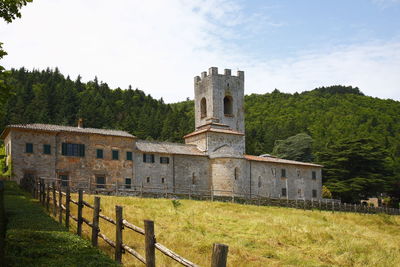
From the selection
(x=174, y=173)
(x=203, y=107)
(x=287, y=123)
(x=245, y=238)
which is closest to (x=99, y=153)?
(x=174, y=173)

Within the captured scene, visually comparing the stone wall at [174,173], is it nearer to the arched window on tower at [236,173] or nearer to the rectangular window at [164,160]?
the rectangular window at [164,160]

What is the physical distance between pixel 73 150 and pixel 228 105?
19562mm

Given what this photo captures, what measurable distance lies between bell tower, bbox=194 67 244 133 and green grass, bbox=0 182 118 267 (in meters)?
34.3

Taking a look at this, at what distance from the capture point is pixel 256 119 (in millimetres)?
98375

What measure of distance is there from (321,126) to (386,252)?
70229 mm

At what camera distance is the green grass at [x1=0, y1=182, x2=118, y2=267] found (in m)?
10.6

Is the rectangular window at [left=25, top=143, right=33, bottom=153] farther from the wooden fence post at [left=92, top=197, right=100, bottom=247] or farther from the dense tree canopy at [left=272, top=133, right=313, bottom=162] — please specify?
the dense tree canopy at [left=272, top=133, right=313, bottom=162]

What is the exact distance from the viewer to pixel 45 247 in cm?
1181

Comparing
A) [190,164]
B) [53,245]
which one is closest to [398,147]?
[190,164]

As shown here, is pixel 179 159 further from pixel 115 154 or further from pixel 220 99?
pixel 220 99

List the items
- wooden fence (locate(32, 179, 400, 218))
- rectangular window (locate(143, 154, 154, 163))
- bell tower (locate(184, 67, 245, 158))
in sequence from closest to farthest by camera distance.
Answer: wooden fence (locate(32, 179, 400, 218)), rectangular window (locate(143, 154, 154, 163)), bell tower (locate(184, 67, 245, 158))

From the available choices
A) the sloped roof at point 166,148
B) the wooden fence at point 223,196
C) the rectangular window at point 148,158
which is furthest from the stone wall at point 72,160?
the sloped roof at point 166,148

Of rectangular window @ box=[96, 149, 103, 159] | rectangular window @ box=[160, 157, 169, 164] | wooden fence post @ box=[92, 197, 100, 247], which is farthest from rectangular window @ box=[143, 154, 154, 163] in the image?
wooden fence post @ box=[92, 197, 100, 247]

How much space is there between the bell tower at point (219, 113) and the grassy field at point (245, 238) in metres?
12.5
